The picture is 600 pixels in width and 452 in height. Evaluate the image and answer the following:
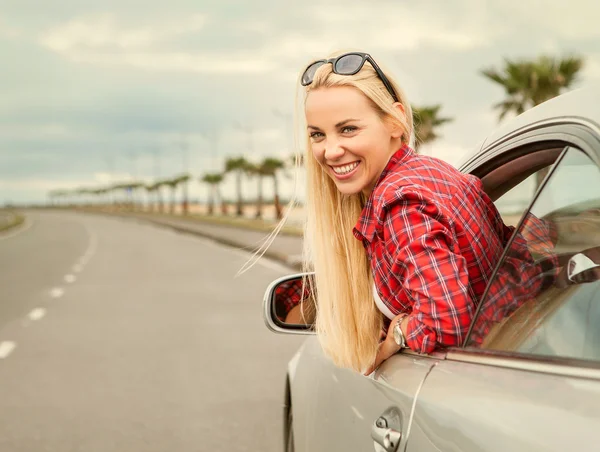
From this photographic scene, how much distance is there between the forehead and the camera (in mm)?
2508

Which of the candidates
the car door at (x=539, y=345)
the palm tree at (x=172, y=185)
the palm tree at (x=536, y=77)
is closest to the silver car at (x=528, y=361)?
the car door at (x=539, y=345)

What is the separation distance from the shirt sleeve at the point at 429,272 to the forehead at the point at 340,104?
0.37 meters

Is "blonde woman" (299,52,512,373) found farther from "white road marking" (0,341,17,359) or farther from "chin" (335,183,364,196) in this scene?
"white road marking" (0,341,17,359)

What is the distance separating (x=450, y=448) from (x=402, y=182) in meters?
0.69

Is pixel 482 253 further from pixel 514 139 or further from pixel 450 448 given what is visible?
pixel 450 448

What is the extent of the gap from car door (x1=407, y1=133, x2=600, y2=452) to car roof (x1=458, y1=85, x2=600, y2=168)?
0.13ft

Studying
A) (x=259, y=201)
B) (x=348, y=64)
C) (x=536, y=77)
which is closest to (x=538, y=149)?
(x=348, y=64)

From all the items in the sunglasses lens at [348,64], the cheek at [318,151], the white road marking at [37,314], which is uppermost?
the sunglasses lens at [348,64]

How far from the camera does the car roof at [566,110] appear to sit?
1.91 m

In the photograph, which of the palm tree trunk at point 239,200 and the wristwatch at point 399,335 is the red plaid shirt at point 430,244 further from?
the palm tree trunk at point 239,200

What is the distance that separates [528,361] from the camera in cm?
182

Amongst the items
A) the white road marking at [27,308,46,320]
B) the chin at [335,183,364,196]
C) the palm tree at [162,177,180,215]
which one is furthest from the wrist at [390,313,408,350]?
the palm tree at [162,177,180,215]

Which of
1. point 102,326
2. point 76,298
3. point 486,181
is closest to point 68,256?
point 76,298

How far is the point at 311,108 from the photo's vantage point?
2570 mm
